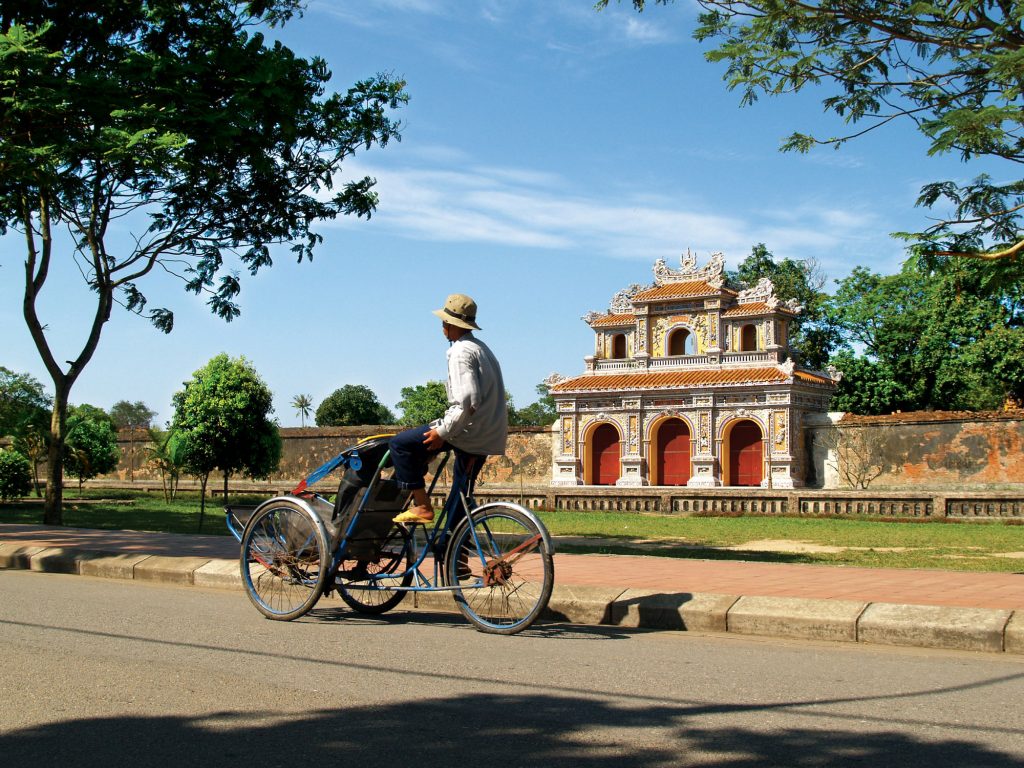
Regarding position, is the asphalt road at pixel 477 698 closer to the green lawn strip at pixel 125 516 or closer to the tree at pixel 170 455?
the green lawn strip at pixel 125 516

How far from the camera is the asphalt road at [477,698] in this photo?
359 cm

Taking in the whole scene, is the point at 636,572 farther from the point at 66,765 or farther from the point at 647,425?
the point at 647,425

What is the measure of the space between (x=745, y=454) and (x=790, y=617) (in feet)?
115

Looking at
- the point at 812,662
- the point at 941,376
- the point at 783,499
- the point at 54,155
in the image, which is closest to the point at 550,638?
the point at 812,662

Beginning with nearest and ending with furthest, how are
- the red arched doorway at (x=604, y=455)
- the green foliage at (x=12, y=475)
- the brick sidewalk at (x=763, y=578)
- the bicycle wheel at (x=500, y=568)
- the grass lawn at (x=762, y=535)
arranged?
the bicycle wheel at (x=500, y=568), the brick sidewalk at (x=763, y=578), the grass lawn at (x=762, y=535), the green foliage at (x=12, y=475), the red arched doorway at (x=604, y=455)

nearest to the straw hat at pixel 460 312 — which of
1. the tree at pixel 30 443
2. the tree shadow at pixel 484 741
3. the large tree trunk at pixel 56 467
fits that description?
the tree shadow at pixel 484 741

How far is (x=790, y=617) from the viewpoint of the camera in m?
6.17

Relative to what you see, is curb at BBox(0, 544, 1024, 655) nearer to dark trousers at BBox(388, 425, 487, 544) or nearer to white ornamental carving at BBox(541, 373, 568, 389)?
dark trousers at BBox(388, 425, 487, 544)

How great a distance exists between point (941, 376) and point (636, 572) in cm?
4379

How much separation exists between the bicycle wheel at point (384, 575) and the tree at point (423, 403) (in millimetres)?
69432

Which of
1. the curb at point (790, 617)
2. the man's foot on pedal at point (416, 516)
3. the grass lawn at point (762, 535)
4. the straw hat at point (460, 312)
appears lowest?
the grass lawn at point (762, 535)

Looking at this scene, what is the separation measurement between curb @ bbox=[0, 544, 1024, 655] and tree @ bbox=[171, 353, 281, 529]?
58.1 ft

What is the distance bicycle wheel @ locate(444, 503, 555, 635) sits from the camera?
235 inches

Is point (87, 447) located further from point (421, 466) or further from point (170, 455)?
point (421, 466)
